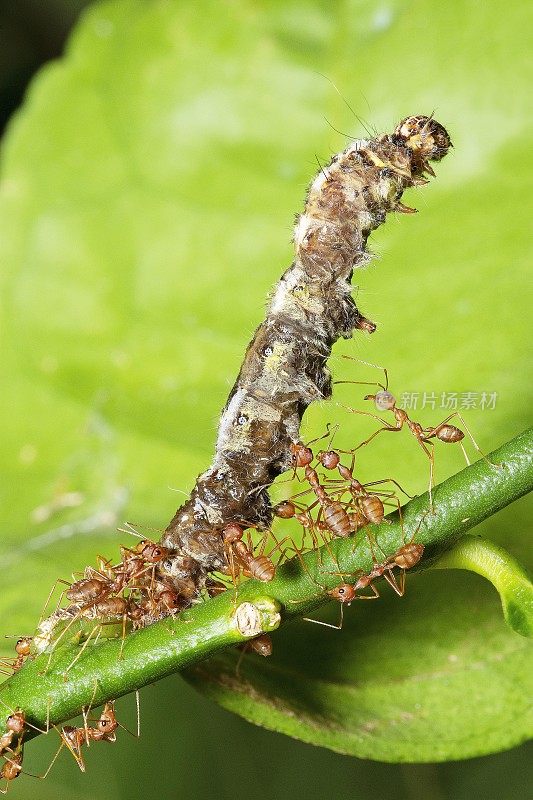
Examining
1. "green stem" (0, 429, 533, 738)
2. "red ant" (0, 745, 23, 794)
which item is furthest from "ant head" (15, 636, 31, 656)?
"green stem" (0, 429, 533, 738)

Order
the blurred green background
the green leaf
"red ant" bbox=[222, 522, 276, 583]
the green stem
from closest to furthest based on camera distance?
the green stem < "red ant" bbox=[222, 522, 276, 583] < the green leaf < the blurred green background

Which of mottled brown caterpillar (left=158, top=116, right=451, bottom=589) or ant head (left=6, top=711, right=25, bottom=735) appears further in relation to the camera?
mottled brown caterpillar (left=158, top=116, right=451, bottom=589)

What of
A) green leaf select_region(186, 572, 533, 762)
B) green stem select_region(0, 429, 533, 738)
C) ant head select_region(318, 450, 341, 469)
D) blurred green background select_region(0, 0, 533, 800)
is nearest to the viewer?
green stem select_region(0, 429, 533, 738)

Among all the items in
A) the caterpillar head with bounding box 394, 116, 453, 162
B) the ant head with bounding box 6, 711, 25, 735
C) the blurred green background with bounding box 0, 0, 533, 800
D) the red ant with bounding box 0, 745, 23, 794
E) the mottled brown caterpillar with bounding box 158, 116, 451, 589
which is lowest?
the ant head with bounding box 6, 711, 25, 735

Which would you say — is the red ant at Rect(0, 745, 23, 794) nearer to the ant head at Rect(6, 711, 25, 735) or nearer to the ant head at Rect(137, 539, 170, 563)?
the ant head at Rect(6, 711, 25, 735)

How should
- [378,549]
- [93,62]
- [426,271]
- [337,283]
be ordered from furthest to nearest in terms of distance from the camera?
[93,62] → [426,271] → [337,283] → [378,549]

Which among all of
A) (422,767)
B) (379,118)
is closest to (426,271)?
(379,118)

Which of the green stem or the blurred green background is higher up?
the blurred green background

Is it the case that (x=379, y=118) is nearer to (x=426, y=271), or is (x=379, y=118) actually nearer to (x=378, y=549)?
(x=426, y=271)
